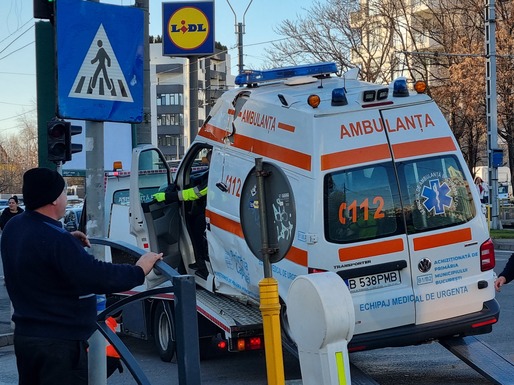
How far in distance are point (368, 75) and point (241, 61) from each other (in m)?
7.78

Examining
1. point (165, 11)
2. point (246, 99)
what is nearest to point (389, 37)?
point (165, 11)

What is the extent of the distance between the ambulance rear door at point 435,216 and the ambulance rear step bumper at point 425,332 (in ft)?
0.25

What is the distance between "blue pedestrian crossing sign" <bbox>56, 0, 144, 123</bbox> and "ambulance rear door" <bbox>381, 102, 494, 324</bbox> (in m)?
2.92

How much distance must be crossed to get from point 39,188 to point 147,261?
2.13ft

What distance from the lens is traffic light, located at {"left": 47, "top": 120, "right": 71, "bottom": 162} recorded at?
10.6m

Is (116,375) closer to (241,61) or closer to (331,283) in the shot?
(331,283)

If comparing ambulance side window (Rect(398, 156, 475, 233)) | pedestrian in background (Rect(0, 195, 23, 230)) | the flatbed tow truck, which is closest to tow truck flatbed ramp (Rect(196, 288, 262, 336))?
the flatbed tow truck

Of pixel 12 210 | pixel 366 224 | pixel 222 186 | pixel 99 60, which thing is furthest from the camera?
pixel 12 210

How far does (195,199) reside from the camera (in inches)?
406

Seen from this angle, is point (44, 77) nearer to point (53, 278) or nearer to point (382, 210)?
point (382, 210)

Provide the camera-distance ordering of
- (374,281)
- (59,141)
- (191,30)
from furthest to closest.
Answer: (191,30) → (59,141) → (374,281)

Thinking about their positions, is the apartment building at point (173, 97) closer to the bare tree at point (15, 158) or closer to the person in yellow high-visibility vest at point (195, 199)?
the bare tree at point (15, 158)

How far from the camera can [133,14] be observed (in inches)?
240

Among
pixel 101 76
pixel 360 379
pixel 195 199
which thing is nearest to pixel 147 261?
pixel 101 76
